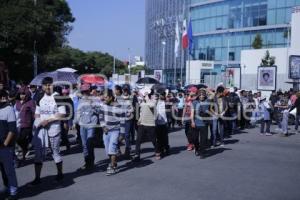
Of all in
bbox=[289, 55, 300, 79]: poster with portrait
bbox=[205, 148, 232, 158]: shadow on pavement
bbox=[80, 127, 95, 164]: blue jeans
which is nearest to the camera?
bbox=[80, 127, 95, 164]: blue jeans

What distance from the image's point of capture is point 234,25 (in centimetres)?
6594

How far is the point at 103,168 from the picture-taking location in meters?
10.3

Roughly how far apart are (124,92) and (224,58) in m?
57.0

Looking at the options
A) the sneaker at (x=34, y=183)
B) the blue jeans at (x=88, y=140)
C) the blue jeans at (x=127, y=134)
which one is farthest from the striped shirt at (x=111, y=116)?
the sneaker at (x=34, y=183)

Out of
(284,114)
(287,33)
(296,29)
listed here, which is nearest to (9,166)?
(284,114)

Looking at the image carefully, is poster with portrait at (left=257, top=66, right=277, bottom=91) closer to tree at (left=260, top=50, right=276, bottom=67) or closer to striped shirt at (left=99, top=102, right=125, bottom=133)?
tree at (left=260, top=50, right=276, bottom=67)

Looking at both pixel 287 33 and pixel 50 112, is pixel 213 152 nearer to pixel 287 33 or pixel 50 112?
pixel 50 112

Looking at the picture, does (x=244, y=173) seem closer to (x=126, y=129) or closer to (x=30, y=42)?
(x=126, y=129)

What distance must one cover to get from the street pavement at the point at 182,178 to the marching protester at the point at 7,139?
51 cm

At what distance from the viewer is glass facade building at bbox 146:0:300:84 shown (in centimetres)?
5941

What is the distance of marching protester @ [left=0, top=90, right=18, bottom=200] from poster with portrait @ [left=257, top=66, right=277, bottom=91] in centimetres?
2222

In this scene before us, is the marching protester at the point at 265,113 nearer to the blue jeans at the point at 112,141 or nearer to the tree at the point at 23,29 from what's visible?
the blue jeans at the point at 112,141

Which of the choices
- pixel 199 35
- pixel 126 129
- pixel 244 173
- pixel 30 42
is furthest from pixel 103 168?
pixel 199 35

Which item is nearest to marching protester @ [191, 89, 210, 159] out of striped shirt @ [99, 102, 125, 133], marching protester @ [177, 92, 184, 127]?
striped shirt @ [99, 102, 125, 133]
